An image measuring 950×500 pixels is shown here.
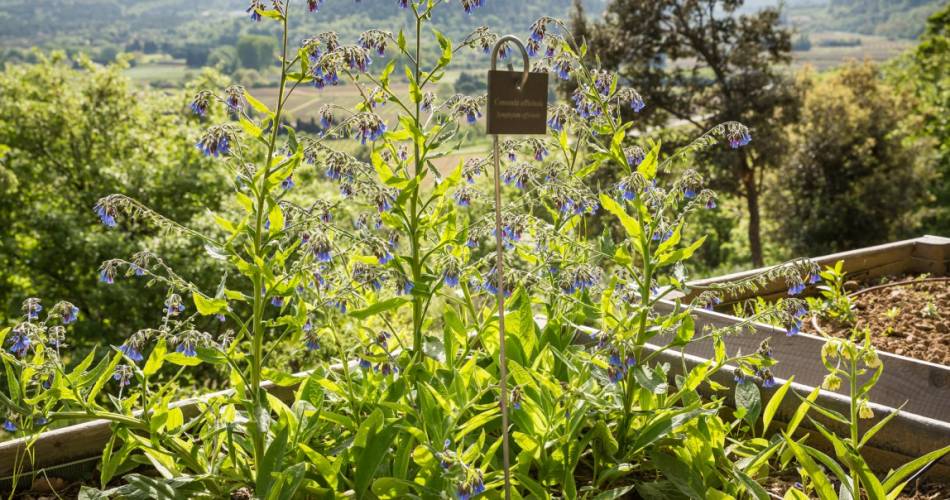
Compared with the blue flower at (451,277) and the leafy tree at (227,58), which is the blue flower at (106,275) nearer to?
the blue flower at (451,277)

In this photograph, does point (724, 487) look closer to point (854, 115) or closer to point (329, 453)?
point (329, 453)

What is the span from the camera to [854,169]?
1602cm

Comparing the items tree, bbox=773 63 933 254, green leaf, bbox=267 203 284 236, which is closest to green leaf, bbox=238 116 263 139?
green leaf, bbox=267 203 284 236

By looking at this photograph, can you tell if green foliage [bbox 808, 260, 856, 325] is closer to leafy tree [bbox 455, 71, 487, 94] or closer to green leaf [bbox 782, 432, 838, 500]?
green leaf [bbox 782, 432, 838, 500]

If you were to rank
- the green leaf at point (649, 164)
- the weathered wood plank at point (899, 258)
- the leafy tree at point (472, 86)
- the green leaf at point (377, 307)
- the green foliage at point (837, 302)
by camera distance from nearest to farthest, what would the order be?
the green leaf at point (377, 307) < the green leaf at point (649, 164) < the green foliage at point (837, 302) < the leafy tree at point (472, 86) < the weathered wood plank at point (899, 258)

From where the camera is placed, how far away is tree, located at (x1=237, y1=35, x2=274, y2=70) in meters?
19.3

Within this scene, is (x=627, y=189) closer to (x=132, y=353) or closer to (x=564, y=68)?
(x=564, y=68)

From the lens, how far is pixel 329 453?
2311 mm

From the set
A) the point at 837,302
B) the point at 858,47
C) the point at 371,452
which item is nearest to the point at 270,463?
the point at 371,452

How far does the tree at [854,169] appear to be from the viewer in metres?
15.9

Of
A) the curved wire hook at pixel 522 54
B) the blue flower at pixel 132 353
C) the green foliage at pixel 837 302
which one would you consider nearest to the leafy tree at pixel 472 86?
the curved wire hook at pixel 522 54

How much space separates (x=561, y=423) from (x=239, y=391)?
899 mm

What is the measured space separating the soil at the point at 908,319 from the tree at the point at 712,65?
37.2 feet

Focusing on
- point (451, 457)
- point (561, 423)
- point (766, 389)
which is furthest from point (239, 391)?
point (766, 389)
